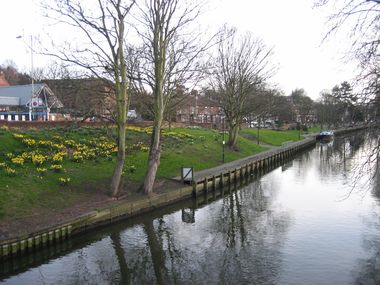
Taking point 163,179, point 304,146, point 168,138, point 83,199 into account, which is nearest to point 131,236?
point 83,199

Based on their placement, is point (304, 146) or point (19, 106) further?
point (19, 106)

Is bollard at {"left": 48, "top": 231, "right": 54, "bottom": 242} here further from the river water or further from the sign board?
the sign board

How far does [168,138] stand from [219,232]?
18543 millimetres

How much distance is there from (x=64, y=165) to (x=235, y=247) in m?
10.1

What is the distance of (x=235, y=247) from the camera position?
14.8m

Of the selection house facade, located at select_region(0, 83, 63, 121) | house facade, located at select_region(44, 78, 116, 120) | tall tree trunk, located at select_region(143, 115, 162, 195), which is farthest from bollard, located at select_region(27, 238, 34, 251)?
house facade, located at select_region(0, 83, 63, 121)

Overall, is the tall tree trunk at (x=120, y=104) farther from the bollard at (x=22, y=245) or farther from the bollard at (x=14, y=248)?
the bollard at (x=14, y=248)

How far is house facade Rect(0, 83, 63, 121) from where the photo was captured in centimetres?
6175

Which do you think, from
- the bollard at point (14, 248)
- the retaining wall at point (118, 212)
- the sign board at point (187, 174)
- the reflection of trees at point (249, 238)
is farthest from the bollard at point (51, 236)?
the sign board at point (187, 174)

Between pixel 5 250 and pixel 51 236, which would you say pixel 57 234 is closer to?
pixel 51 236

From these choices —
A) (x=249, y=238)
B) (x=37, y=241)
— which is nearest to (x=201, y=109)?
(x=249, y=238)

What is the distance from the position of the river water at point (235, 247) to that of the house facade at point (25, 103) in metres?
45.8

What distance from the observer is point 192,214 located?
66.7ft

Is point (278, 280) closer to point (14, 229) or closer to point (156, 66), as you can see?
point (14, 229)
